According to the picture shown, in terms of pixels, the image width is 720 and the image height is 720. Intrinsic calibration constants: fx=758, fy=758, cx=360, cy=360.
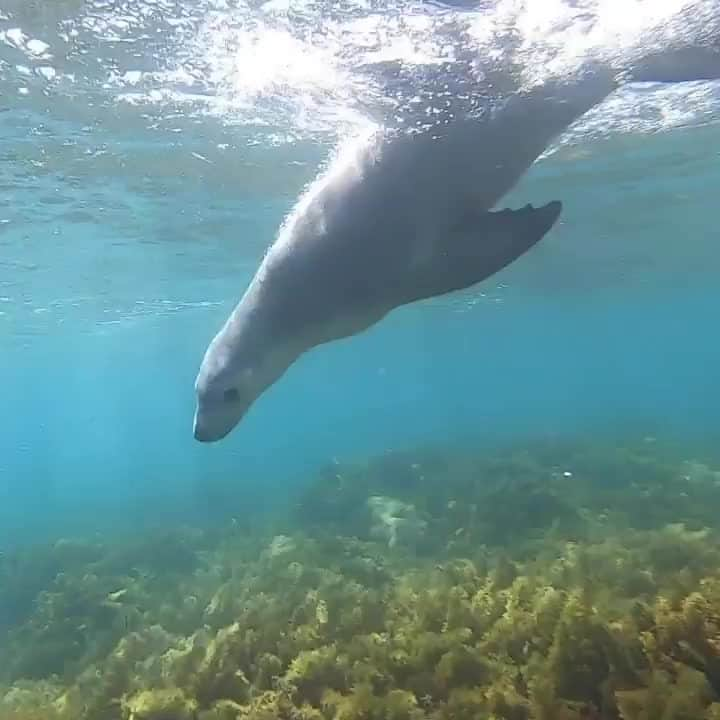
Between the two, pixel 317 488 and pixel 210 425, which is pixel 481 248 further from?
pixel 317 488

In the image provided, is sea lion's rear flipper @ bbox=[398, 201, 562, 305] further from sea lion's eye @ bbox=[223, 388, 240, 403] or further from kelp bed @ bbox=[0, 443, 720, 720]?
kelp bed @ bbox=[0, 443, 720, 720]

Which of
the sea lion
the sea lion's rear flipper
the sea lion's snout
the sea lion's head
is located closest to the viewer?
the sea lion's rear flipper

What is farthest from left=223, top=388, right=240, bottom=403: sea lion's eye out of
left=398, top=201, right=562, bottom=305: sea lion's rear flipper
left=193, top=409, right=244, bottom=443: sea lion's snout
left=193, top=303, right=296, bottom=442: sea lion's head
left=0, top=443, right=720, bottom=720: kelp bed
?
left=0, top=443, right=720, bottom=720: kelp bed

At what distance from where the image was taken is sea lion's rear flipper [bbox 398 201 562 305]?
409 centimetres

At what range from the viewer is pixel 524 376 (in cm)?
14500

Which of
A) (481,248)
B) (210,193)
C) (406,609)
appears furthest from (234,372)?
(210,193)

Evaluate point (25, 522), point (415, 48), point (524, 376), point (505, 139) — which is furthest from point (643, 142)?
point (524, 376)

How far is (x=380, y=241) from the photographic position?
4.27 meters

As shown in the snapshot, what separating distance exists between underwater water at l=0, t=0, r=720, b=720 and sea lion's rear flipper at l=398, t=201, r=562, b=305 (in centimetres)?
209

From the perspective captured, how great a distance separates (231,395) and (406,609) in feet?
9.25

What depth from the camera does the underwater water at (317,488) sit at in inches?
184

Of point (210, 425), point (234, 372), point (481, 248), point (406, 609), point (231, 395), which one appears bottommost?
point (406, 609)

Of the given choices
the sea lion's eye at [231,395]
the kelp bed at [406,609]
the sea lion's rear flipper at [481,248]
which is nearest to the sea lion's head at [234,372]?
the sea lion's eye at [231,395]

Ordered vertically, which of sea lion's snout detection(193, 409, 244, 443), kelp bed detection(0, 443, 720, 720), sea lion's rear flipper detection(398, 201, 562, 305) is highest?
sea lion's rear flipper detection(398, 201, 562, 305)
